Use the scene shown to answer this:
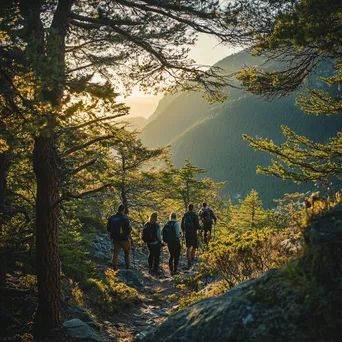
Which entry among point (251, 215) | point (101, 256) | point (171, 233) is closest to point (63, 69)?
point (171, 233)

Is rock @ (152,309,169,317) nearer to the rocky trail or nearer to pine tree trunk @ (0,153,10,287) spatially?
the rocky trail

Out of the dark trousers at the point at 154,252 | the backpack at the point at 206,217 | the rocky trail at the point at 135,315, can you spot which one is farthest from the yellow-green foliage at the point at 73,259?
the backpack at the point at 206,217

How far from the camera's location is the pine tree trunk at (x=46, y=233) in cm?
521

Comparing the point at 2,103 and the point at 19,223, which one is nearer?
the point at 2,103

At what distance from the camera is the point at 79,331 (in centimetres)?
A: 553

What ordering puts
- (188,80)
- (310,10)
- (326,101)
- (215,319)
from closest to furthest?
(215,319) → (310,10) → (188,80) → (326,101)

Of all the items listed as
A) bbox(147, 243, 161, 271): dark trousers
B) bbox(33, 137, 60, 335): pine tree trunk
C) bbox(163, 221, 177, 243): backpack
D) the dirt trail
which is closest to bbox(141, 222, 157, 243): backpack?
bbox(147, 243, 161, 271): dark trousers

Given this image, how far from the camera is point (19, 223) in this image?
239 inches

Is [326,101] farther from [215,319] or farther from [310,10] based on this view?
[215,319]

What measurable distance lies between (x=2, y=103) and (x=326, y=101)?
32.4 ft

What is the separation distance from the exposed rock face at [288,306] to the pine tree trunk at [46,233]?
9.25 feet

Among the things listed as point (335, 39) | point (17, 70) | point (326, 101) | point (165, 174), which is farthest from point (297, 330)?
point (165, 174)

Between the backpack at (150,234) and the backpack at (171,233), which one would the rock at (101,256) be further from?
the backpack at (171,233)

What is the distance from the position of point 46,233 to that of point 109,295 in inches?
147
